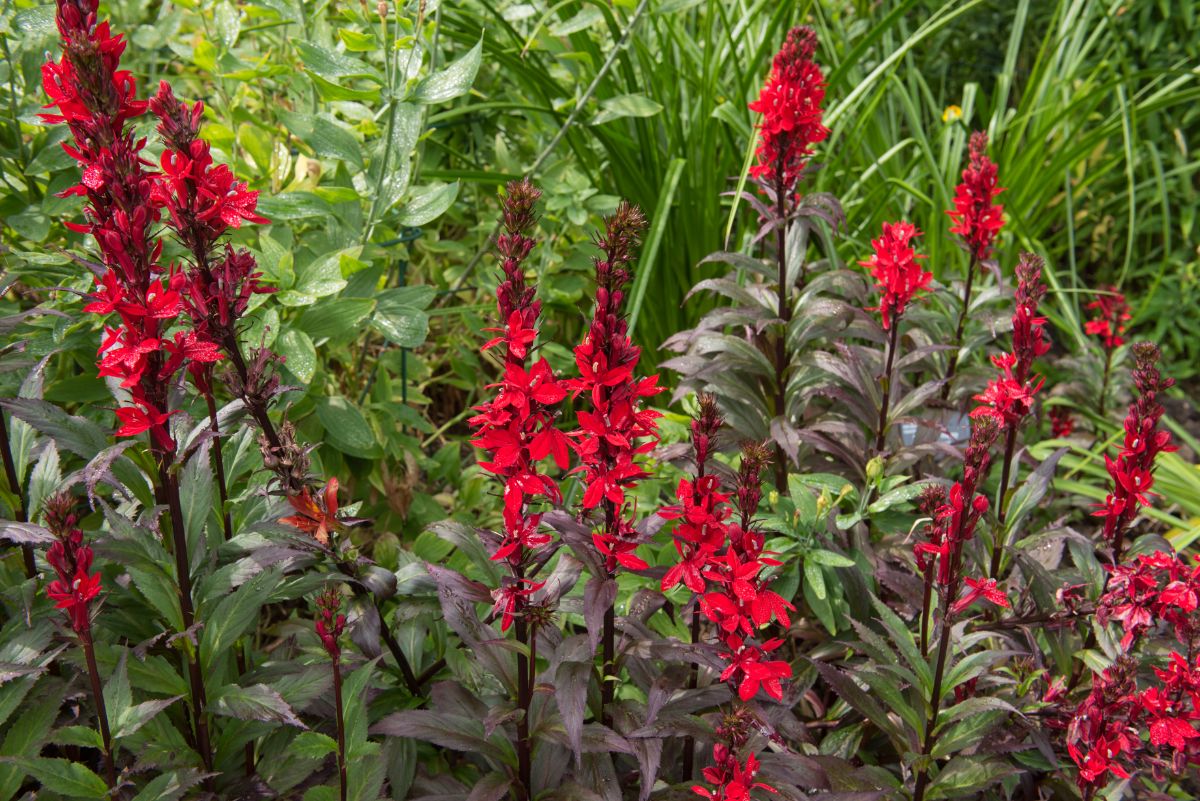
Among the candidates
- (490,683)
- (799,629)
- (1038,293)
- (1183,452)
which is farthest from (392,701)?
(1183,452)

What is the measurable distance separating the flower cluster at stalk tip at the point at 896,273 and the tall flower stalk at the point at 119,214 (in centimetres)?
138

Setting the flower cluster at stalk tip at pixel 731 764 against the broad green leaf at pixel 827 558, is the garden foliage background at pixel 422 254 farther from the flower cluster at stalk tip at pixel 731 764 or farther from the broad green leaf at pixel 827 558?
the flower cluster at stalk tip at pixel 731 764

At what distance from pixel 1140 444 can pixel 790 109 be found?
96 centimetres

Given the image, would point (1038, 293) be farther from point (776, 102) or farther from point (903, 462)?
point (776, 102)

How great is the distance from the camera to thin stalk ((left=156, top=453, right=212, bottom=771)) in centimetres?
142

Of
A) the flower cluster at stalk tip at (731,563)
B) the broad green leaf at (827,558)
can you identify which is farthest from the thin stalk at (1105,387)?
the flower cluster at stalk tip at (731,563)

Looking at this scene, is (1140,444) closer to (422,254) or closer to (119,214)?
(119,214)

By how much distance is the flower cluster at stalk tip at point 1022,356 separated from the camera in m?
1.81

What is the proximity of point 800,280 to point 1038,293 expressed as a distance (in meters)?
0.78

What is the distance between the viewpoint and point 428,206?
2.22m

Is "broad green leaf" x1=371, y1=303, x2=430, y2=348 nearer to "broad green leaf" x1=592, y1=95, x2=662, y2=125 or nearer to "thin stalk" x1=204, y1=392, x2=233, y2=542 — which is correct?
"thin stalk" x1=204, y1=392, x2=233, y2=542

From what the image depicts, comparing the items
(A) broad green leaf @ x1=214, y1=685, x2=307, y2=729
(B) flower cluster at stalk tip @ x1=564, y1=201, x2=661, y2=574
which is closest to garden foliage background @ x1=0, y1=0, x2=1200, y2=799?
(A) broad green leaf @ x1=214, y1=685, x2=307, y2=729

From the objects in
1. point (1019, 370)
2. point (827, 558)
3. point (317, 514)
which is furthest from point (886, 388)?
point (317, 514)

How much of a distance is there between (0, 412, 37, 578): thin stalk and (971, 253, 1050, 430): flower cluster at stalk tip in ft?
5.69
